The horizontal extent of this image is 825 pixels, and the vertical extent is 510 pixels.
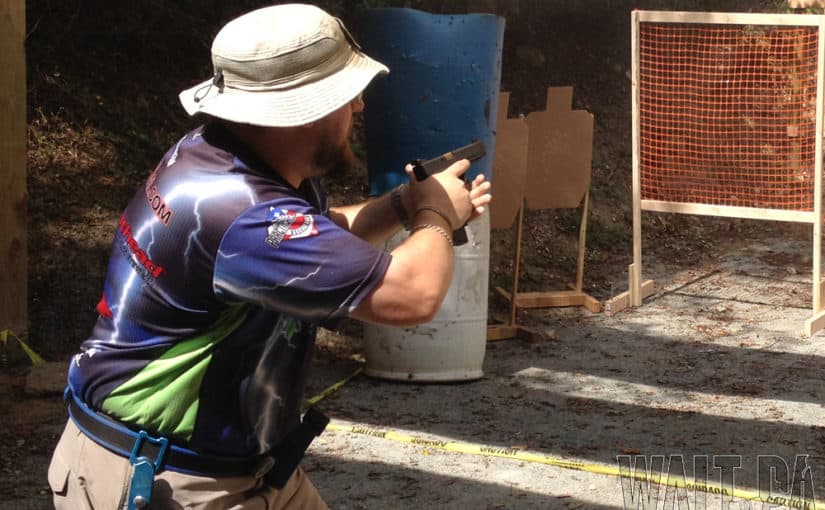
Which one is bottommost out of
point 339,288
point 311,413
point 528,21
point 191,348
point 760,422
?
point 760,422

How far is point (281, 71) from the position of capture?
84.4 inches

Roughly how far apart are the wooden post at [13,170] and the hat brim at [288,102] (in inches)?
172

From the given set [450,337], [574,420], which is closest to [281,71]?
[574,420]

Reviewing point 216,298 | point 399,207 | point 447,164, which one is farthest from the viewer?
point 399,207

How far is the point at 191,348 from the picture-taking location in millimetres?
2217

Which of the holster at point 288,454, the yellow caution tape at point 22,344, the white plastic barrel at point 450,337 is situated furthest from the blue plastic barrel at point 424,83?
the holster at point 288,454

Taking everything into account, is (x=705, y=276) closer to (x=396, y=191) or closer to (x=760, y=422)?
(x=760, y=422)

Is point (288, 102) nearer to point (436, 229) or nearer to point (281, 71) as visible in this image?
point (281, 71)

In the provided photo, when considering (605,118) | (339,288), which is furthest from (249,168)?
(605,118)

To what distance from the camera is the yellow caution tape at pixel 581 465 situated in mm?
4391

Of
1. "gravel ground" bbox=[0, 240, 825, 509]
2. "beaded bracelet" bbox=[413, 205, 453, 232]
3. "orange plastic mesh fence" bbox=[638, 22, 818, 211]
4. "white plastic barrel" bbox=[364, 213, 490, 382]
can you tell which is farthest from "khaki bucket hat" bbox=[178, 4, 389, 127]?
"orange plastic mesh fence" bbox=[638, 22, 818, 211]

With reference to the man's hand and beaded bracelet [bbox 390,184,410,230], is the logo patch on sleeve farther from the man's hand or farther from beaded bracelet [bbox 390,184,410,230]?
beaded bracelet [bbox 390,184,410,230]

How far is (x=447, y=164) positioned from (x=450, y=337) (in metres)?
3.63

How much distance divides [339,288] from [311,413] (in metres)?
0.59
